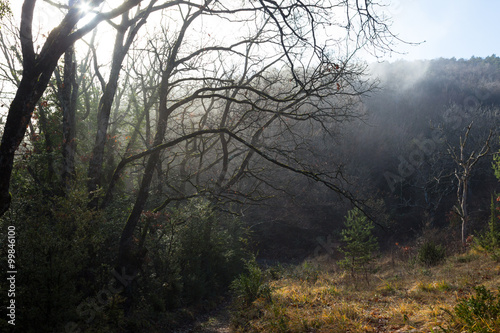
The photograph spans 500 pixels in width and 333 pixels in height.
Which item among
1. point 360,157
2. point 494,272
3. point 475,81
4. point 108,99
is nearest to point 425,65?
point 475,81

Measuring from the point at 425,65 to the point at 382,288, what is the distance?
63.2 m

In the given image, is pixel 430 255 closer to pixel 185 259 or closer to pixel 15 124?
pixel 185 259

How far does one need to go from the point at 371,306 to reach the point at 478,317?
2513mm

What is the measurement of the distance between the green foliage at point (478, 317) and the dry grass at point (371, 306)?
242 millimetres

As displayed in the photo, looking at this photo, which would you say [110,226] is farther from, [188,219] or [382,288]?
[382,288]

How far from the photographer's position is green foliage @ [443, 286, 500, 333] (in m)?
3.72

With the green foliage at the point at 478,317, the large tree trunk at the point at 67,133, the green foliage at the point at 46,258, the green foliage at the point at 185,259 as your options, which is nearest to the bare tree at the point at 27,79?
the green foliage at the point at 46,258

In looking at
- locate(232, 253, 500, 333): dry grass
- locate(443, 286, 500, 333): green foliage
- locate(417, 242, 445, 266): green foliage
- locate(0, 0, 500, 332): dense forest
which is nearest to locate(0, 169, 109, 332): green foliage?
locate(0, 0, 500, 332): dense forest

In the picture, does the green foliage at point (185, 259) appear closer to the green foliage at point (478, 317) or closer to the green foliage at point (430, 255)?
the green foliage at point (478, 317)

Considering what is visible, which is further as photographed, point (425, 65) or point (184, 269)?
point (425, 65)

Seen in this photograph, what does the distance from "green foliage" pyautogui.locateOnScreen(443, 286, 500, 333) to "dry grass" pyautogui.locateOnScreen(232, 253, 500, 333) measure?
0.79ft

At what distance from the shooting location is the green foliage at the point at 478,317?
372cm

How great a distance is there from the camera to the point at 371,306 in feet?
20.5

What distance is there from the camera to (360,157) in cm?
3338
